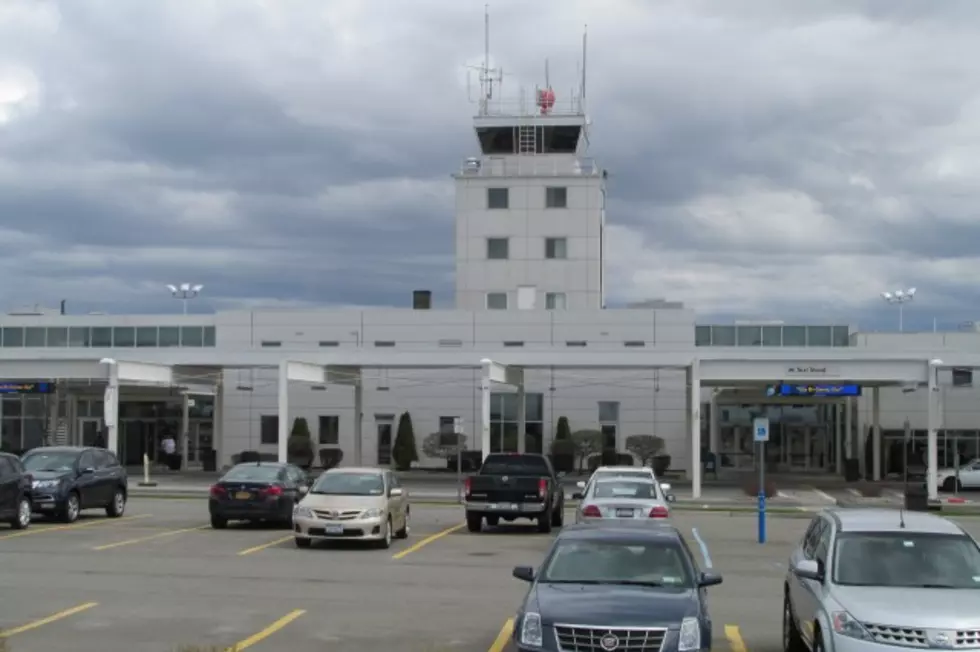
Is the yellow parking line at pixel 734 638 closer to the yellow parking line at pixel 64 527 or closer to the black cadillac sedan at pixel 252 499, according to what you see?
the black cadillac sedan at pixel 252 499

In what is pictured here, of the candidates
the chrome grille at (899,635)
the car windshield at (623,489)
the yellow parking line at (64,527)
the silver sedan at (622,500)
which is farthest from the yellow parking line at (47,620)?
the car windshield at (623,489)

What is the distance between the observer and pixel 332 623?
1472 centimetres

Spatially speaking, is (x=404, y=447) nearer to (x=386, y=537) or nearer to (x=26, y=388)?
(x=26, y=388)

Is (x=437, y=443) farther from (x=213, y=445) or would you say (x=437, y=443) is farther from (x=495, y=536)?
(x=495, y=536)

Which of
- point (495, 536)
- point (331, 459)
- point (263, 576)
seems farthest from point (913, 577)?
point (331, 459)

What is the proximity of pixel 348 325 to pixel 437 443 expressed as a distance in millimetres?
6877

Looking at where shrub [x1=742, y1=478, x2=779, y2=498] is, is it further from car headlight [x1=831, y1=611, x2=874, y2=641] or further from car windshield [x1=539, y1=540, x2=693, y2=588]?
car headlight [x1=831, y1=611, x2=874, y2=641]

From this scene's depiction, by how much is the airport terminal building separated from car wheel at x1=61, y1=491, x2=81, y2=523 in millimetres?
23187

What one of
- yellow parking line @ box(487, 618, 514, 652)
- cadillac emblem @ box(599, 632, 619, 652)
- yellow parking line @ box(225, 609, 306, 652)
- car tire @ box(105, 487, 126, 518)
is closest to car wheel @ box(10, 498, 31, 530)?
car tire @ box(105, 487, 126, 518)

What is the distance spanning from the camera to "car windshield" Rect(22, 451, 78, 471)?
92.5 ft

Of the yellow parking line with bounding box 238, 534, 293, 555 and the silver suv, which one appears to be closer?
the silver suv

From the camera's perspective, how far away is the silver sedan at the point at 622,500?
2247cm

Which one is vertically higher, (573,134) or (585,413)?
(573,134)

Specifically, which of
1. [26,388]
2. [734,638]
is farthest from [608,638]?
[26,388]
